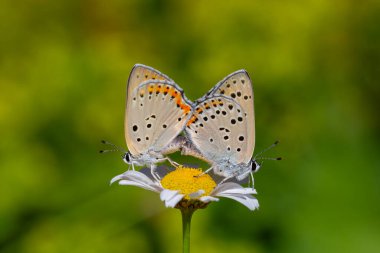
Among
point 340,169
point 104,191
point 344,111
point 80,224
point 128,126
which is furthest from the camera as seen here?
point 344,111

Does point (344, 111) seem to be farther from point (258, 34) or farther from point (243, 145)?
point (243, 145)

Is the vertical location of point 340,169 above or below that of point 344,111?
below

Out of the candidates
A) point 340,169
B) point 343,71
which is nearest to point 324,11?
point 343,71

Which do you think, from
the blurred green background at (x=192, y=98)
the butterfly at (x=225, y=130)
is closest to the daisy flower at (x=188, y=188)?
the butterfly at (x=225, y=130)

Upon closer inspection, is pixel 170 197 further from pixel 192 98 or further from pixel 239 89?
pixel 192 98

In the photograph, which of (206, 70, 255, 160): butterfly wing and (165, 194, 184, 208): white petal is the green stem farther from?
(206, 70, 255, 160): butterfly wing

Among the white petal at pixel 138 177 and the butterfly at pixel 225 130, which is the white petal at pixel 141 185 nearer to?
the white petal at pixel 138 177
